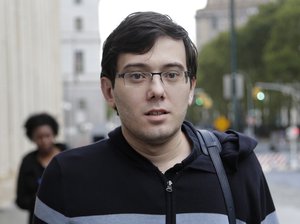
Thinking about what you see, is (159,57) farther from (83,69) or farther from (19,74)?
(83,69)

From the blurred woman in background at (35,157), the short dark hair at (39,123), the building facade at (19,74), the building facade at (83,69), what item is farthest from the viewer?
the building facade at (83,69)

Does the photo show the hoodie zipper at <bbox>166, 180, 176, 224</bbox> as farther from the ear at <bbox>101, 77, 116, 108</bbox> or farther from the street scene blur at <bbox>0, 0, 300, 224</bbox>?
the street scene blur at <bbox>0, 0, 300, 224</bbox>

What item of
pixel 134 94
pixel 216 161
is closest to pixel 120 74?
pixel 134 94

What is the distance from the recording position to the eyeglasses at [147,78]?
2.41 meters

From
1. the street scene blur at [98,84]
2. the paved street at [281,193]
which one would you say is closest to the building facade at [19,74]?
the street scene blur at [98,84]

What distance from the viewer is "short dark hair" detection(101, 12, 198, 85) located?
2.43 meters

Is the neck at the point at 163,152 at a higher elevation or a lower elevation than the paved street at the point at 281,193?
higher

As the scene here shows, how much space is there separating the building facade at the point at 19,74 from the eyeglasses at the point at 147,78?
44.0ft

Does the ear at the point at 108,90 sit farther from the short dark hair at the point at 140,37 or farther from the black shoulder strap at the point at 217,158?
the black shoulder strap at the point at 217,158

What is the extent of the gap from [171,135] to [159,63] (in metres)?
0.23

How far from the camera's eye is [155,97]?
240cm

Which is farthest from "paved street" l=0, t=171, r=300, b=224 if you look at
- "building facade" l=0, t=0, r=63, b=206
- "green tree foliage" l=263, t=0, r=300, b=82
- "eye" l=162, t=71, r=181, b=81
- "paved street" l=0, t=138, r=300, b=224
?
"green tree foliage" l=263, t=0, r=300, b=82

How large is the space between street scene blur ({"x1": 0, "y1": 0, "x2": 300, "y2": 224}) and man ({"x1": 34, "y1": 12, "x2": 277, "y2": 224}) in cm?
28

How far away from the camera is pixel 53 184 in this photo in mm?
2494
